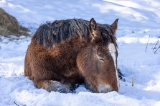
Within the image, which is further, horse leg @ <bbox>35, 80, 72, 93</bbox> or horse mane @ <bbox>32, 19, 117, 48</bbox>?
horse mane @ <bbox>32, 19, 117, 48</bbox>

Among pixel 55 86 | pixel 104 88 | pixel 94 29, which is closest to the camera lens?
pixel 104 88

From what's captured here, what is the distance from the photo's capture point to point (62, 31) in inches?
177

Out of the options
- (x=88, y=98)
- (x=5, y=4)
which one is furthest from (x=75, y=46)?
(x=5, y=4)

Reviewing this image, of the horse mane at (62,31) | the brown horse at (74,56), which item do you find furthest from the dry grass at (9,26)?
the brown horse at (74,56)

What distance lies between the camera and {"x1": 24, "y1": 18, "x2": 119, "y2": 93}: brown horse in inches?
157

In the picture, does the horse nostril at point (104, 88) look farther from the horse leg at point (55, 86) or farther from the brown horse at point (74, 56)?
the horse leg at point (55, 86)

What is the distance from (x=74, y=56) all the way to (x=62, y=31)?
42 cm

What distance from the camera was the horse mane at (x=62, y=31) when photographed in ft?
14.1

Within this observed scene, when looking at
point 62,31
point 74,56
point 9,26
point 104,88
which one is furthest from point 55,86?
point 9,26

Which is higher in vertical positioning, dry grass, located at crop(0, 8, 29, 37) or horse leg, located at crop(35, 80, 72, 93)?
horse leg, located at crop(35, 80, 72, 93)

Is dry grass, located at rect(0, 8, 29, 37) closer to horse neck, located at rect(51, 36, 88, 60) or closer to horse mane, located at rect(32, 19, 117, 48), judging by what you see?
horse mane, located at rect(32, 19, 117, 48)

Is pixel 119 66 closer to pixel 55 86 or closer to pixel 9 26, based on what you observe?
pixel 55 86

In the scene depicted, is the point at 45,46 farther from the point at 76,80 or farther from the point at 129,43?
the point at 129,43

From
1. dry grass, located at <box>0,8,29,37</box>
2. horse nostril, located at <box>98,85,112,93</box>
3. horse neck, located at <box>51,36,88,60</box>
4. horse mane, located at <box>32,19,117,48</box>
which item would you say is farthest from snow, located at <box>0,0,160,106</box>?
dry grass, located at <box>0,8,29,37</box>
